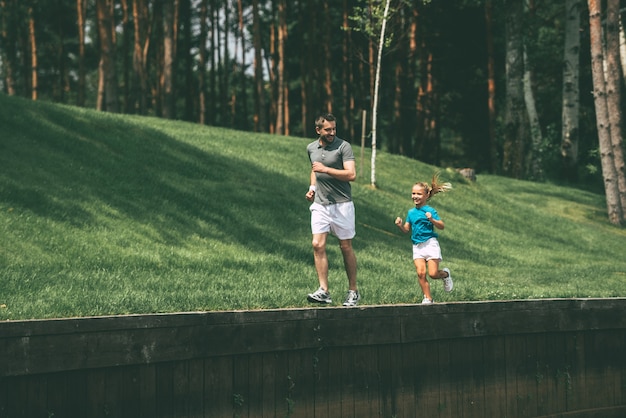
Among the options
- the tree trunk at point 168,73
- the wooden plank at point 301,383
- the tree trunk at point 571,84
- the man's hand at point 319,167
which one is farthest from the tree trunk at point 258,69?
the wooden plank at point 301,383

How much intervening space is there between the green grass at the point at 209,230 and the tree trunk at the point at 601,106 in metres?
1.30

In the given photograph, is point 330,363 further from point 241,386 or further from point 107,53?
point 107,53

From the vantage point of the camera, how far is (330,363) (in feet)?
28.8

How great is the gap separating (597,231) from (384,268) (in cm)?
1389

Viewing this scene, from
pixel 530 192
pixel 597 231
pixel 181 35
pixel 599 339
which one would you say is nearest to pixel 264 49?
pixel 181 35

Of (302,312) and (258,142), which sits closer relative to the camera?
(302,312)

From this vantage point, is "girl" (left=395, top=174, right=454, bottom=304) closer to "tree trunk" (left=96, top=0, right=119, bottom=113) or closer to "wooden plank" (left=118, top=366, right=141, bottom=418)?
"wooden plank" (left=118, top=366, right=141, bottom=418)

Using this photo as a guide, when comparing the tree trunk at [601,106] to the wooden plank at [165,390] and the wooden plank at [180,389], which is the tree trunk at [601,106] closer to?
the wooden plank at [180,389]

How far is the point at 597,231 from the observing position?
95.0 feet

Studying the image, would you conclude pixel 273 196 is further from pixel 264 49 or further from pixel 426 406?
pixel 264 49

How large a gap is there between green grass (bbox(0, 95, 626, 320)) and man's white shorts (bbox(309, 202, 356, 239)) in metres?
1.27

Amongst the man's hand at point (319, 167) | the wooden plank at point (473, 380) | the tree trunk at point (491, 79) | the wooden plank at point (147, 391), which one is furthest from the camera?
the tree trunk at point (491, 79)

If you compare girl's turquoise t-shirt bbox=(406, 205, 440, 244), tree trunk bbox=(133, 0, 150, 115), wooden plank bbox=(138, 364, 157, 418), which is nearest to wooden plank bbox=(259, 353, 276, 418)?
wooden plank bbox=(138, 364, 157, 418)

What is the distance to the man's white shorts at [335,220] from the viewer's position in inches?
420
